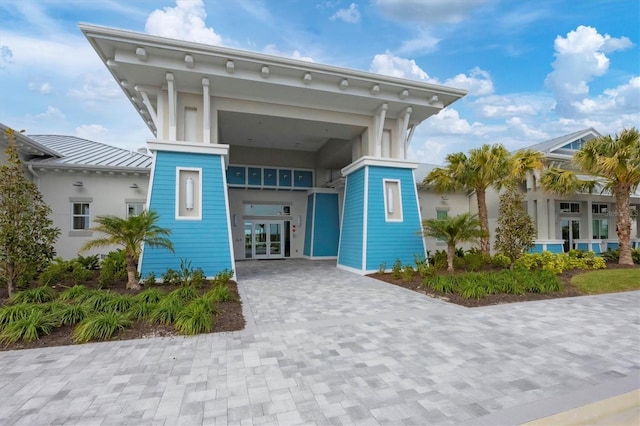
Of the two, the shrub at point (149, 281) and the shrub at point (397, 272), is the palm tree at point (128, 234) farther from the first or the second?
the shrub at point (397, 272)

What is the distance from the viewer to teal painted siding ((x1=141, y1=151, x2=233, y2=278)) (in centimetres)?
948

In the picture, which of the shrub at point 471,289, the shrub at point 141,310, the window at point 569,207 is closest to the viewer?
the shrub at point 141,310

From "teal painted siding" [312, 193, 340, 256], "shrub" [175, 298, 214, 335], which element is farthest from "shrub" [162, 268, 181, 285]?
"teal painted siding" [312, 193, 340, 256]

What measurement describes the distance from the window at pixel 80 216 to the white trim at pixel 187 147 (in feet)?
20.4

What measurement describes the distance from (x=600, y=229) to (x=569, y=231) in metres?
3.14

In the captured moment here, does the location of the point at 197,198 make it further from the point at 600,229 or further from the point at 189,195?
the point at 600,229

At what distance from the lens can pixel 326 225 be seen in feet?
59.9

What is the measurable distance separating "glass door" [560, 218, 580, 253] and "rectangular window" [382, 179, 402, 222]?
38.7ft

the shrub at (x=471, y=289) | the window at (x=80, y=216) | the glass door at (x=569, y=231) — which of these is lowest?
the shrub at (x=471, y=289)

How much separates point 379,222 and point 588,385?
8.56 metres

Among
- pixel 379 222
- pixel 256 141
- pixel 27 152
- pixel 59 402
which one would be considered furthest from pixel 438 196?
pixel 27 152

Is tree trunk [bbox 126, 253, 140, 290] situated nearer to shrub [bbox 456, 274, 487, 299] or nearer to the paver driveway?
the paver driveway

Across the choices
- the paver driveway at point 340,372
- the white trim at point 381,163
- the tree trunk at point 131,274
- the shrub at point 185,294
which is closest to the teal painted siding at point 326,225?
the white trim at point 381,163

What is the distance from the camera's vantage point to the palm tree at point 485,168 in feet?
40.7
